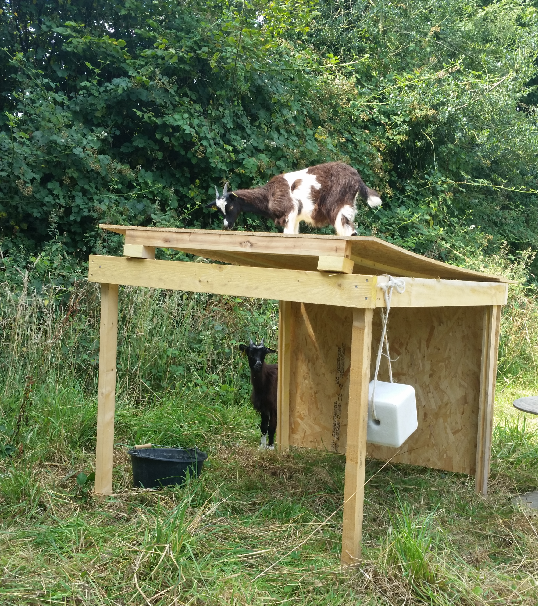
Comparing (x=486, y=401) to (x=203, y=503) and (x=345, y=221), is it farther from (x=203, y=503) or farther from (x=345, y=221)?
(x=203, y=503)

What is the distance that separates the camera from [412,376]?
4.93m

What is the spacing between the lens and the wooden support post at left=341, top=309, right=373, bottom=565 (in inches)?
120

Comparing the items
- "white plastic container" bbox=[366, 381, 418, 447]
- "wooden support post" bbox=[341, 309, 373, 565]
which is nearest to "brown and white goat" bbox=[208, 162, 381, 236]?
"wooden support post" bbox=[341, 309, 373, 565]

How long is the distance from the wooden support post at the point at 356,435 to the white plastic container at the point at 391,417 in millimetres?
200

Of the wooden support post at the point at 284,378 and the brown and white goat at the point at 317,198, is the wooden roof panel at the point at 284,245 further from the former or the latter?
the wooden support post at the point at 284,378

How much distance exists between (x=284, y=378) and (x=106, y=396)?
5.90 feet

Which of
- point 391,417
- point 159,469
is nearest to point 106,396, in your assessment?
point 159,469

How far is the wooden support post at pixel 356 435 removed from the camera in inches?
120

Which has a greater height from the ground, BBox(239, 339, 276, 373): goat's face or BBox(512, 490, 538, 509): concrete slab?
BBox(239, 339, 276, 373): goat's face

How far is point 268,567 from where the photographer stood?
9.90 ft

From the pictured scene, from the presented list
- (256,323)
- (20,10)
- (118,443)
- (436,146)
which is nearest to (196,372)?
(256,323)

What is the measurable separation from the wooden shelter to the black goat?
84 millimetres

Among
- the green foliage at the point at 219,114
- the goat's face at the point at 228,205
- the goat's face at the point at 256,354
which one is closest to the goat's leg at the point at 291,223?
the goat's face at the point at 228,205

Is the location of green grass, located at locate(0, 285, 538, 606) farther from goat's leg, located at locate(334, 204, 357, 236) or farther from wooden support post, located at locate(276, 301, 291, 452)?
goat's leg, located at locate(334, 204, 357, 236)
